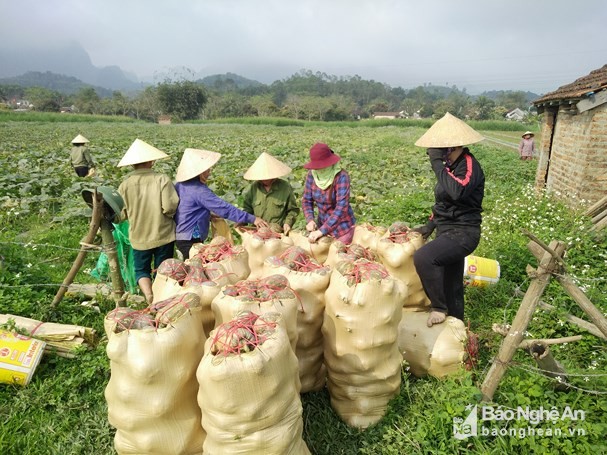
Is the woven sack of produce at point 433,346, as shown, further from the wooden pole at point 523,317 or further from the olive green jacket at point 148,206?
the olive green jacket at point 148,206

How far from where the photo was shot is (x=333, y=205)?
4441 millimetres

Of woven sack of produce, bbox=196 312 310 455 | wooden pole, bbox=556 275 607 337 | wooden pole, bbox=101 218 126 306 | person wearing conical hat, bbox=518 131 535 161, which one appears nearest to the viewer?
woven sack of produce, bbox=196 312 310 455

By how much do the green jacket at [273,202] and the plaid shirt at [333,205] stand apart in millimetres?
246

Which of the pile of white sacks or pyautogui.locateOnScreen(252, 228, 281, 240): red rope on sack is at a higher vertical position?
pyautogui.locateOnScreen(252, 228, 281, 240): red rope on sack

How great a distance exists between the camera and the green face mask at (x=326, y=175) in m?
4.32

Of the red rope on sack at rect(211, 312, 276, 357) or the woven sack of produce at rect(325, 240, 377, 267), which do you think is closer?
the red rope on sack at rect(211, 312, 276, 357)

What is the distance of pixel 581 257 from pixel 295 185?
7109 mm

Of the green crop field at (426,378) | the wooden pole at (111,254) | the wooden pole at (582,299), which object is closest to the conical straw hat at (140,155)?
the wooden pole at (111,254)

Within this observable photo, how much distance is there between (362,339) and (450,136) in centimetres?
175

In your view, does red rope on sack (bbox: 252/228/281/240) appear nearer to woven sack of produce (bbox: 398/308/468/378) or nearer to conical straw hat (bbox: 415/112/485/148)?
woven sack of produce (bbox: 398/308/468/378)

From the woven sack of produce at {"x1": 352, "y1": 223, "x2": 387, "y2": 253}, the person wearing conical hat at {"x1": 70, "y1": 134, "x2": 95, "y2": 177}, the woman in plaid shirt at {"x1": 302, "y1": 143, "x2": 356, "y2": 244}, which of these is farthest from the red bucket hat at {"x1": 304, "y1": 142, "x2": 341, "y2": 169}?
the person wearing conical hat at {"x1": 70, "y1": 134, "x2": 95, "y2": 177}

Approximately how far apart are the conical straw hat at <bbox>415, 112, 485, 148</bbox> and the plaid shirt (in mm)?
1115

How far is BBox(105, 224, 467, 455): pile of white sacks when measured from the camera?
2119mm

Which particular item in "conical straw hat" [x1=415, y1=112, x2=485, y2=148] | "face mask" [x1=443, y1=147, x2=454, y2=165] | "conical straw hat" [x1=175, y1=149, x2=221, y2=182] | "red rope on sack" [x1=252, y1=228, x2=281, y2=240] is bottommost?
"red rope on sack" [x1=252, y1=228, x2=281, y2=240]
